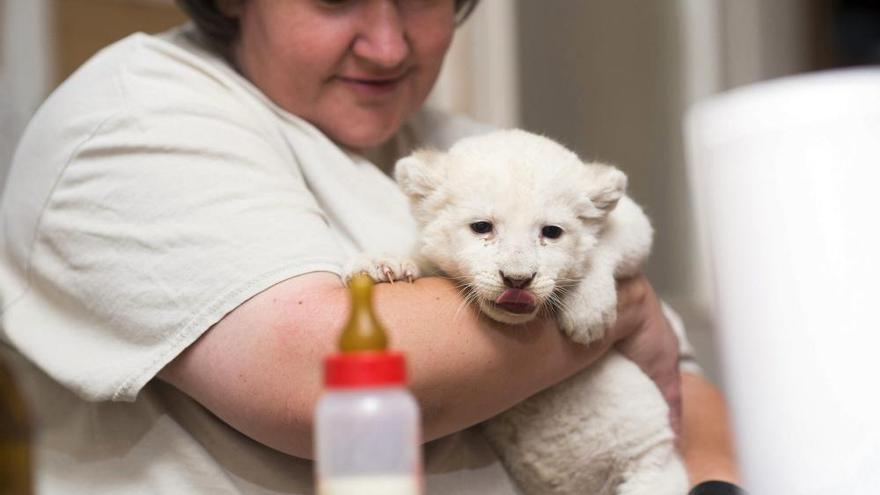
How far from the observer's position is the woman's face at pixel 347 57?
1.31 m

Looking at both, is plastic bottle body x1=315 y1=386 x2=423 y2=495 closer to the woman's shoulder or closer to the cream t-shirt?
the cream t-shirt

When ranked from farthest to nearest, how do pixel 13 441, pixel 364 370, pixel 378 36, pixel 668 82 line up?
1. pixel 668 82
2. pixel 378 36
3. pixel 13 441
4. pixel 364 370

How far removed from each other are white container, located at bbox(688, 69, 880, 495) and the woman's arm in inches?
15.8

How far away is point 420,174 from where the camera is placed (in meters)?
1.24

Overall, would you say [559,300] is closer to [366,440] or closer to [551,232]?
[551,232]

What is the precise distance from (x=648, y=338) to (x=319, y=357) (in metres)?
0.54

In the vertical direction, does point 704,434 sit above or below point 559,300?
below

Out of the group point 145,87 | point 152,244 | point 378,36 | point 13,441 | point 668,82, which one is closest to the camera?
point 13,441

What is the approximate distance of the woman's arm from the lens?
100cm

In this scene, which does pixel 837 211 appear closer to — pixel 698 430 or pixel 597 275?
pixel 597 275

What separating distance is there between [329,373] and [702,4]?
2.88 meters

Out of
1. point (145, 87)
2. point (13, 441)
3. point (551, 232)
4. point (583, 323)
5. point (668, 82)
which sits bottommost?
point (668, 82)

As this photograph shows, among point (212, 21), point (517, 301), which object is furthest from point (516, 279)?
point (212, 21)

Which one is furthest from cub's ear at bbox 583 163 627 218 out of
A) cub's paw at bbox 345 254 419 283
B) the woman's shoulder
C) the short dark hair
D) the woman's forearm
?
the short dark hair
